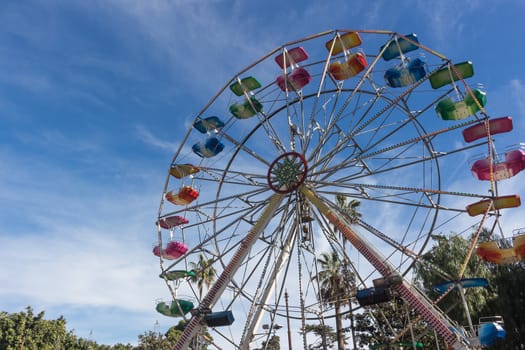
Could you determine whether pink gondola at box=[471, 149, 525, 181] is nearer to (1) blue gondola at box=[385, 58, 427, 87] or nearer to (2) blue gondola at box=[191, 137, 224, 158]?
(1) blue gondola at box=[385, 58, 427, 87]

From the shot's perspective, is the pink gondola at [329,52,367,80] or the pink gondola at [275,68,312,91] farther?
the pink gondola at [275,68,312,91]

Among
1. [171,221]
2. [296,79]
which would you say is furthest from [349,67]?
[171,221]

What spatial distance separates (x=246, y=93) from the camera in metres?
20.2

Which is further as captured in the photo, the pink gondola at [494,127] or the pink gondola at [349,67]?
the pink gondola at [349,67]

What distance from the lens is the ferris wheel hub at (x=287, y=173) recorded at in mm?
18062

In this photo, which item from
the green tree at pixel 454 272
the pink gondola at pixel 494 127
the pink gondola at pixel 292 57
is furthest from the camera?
the green tree at pixel 454 272

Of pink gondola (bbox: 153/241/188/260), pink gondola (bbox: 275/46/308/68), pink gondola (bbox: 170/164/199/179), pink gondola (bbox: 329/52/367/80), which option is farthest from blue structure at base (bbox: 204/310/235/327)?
pink gondola (bbox: 275/46/308/68)

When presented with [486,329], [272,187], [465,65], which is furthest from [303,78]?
[486,329]

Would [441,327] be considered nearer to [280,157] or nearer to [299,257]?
[299,257]

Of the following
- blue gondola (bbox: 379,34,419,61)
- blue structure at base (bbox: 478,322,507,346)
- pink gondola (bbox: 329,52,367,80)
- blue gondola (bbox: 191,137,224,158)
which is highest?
blue gondola (bbox: 379,34,419,61)

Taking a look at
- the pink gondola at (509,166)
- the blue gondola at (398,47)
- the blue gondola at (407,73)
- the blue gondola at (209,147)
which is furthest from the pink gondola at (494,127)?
the blue gondola at (209,147)

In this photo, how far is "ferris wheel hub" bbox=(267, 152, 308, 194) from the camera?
18.1 m

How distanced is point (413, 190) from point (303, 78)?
7072 mm

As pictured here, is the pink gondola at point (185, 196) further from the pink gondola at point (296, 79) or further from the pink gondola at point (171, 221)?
the pink gondola at point (296, 79)
